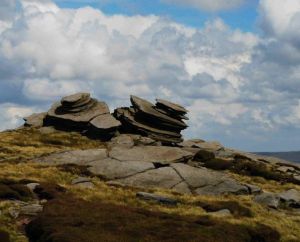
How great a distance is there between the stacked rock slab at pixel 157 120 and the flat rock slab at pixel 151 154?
14.2 meters

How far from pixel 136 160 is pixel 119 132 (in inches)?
960

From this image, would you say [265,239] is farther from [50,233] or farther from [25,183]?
[25,183]

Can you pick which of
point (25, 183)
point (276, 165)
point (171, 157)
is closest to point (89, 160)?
point (171, 157)

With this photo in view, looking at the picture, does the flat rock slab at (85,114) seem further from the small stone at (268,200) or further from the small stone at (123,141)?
the small stone at (268,200)

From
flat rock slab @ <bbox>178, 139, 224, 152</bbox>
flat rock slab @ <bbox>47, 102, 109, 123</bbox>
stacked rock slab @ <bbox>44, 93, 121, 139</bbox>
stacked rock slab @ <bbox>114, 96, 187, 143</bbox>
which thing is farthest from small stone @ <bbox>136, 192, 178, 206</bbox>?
flat rock slab @ <bbox>47, 102, 109, 123</bbox>

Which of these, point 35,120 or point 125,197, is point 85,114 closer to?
point 35,120

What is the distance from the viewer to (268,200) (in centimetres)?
4659

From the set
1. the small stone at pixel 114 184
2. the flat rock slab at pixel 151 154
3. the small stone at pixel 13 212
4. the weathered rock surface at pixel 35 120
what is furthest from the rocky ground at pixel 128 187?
the small stone at pixel 114 184

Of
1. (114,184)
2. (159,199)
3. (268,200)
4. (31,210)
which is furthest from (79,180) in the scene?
(268,200)

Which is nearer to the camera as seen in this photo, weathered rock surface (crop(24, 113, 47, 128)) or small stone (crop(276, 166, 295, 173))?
small stone (crop(276, 166, 295, 173))

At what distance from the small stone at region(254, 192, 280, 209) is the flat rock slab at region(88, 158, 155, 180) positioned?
1159cm

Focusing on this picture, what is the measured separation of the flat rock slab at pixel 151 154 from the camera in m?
56.8

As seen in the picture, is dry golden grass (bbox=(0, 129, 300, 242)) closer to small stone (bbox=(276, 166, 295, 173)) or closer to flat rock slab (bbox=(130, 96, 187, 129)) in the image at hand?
small stone (bbox=(276, 166, 295, 173))

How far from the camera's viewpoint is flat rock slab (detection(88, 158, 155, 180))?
5144 cm
